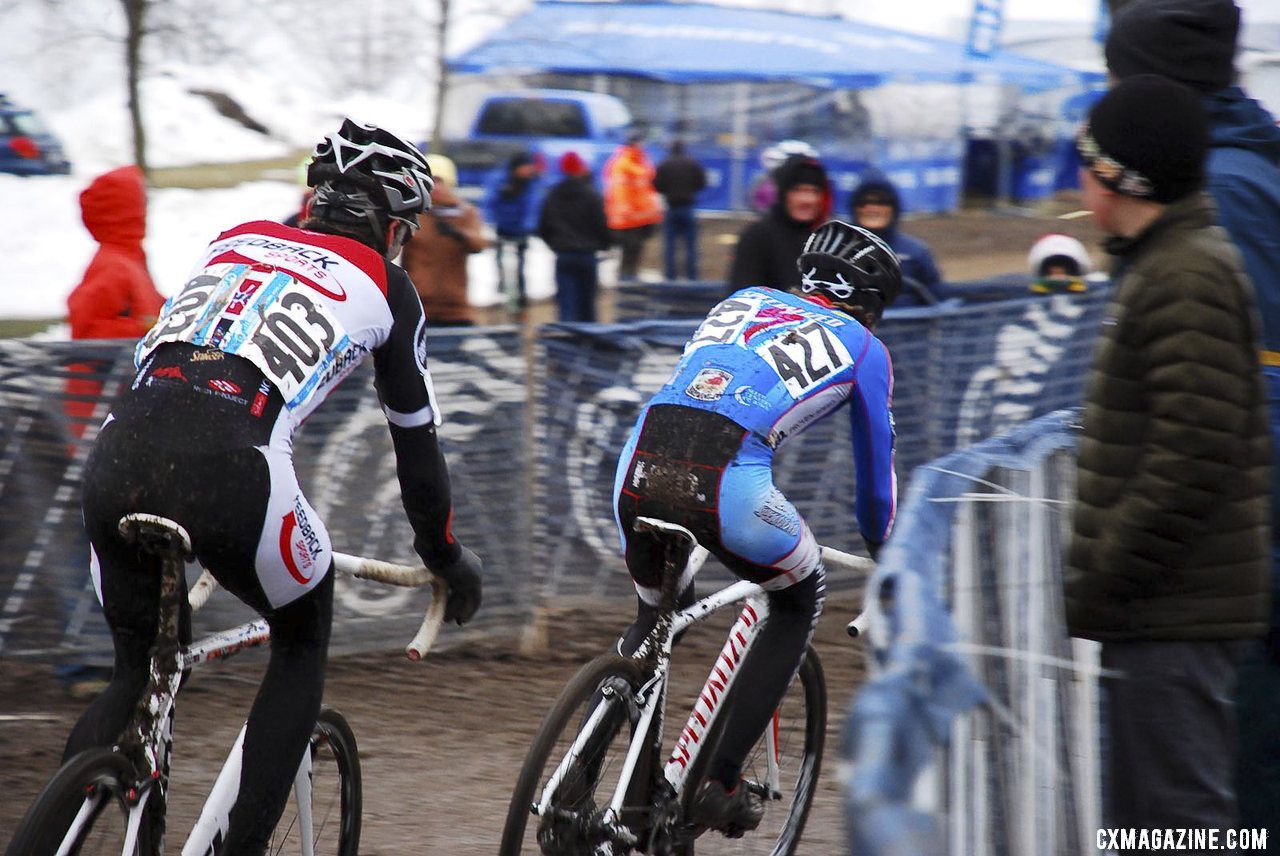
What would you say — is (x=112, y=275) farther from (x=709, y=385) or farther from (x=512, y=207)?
(x=512, y=207)

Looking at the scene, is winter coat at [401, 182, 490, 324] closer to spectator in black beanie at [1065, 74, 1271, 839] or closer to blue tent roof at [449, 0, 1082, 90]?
spectator in black beanie at [1065, 74, 1271, 839]

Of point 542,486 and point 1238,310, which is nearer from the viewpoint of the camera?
point 1238,310

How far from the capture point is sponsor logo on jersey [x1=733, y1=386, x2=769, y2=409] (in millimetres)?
4484

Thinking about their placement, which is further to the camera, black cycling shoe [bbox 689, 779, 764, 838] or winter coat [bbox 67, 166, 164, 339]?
winter coat [bbox 67, 166, 164, 339]

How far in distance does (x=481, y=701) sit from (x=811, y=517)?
203 centimetres

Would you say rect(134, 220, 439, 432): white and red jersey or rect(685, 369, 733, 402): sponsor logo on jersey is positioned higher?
rect(134, 220, 439, 432): white and red jersey

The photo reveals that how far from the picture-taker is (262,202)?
24.2 metres

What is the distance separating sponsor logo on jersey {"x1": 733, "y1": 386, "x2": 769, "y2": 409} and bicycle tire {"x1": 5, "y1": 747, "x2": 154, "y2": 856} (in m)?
1.92

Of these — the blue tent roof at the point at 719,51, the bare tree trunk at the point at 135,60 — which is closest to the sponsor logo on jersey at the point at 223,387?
the bare tree trunk at the point at 135,60

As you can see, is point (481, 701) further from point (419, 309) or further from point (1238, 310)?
point (1238, 310)

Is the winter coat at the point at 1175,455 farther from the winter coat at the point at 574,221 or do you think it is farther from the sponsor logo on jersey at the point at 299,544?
the winter coat at the point at 574,221

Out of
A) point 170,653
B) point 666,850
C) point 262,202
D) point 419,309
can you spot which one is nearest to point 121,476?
point 170,653

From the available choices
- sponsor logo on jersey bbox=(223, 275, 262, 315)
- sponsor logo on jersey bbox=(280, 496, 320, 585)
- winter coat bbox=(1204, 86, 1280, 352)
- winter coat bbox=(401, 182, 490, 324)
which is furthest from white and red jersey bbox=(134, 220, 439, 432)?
winter coat bbox=(401, 182, 490, 324)

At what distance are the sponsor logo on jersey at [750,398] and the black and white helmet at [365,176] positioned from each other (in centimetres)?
113
